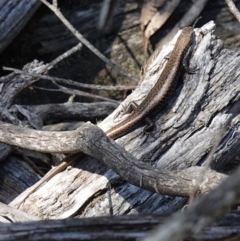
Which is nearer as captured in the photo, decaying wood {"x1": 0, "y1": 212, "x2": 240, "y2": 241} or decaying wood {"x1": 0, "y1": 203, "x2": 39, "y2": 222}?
decaying wood {"x1": 0, "y1": 212, "x2": 240, "y2": 241}

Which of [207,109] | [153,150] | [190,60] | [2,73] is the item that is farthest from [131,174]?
[2,73]

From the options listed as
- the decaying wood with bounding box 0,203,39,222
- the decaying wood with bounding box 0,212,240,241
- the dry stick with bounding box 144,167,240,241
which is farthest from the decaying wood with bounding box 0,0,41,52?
the dry stick with bounding box 144,167,240,241

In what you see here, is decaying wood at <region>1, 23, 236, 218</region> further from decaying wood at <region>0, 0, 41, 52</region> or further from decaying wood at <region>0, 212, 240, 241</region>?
decaying wood at <region>0, 0, 41, 52</region>

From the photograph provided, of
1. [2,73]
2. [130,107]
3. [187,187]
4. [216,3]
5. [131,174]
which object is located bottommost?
[187,187]

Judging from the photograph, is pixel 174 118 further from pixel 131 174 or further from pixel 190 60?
pixel 131 174

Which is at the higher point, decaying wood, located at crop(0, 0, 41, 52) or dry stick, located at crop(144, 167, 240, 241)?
decaying wood, located at crop(0, 0, 41, 52)

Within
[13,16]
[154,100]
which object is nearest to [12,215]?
[154,100]
